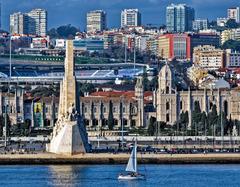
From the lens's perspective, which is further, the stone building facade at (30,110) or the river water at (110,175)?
the stone building facade at (30,110)

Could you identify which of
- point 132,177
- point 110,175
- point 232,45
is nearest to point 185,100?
point 110,175

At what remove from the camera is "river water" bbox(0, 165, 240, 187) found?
186ft

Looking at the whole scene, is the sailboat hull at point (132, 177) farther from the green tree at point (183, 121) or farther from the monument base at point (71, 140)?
the green tree at point (183, 121)

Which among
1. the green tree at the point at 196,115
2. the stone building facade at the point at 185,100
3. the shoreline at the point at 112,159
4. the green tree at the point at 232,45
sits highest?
the green tree at the point at 232,45

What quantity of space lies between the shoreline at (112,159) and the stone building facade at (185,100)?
32.8 m

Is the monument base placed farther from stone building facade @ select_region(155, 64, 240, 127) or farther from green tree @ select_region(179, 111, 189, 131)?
stone building facade @ select_region(155, 64, 240, 127)

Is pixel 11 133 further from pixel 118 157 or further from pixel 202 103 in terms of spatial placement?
pixel 118 157

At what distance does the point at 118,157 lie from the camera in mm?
66312

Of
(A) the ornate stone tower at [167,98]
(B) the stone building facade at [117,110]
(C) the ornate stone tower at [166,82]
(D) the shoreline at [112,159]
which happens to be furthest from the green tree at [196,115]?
(D) the shoreline at [112,159]

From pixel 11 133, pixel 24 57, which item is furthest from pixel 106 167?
pixel 24 57

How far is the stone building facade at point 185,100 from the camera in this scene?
328ft

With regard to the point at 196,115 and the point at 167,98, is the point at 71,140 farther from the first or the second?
the point at 167,98

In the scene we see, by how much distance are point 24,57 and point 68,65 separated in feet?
385

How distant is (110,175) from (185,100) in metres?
41.6
